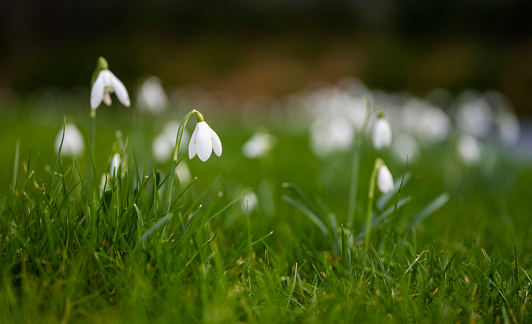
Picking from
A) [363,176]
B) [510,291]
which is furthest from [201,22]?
[510,291]

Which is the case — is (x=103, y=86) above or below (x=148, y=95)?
above

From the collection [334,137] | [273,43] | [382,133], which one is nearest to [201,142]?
[382,133]

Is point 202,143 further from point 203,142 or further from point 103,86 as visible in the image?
point 103,86

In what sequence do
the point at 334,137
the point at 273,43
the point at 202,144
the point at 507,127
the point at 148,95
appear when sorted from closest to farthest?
1. the point at 202,144
2. the point at 148,95
3. the point at 507,127
4. the point at 334,137
5. the point at 273,43

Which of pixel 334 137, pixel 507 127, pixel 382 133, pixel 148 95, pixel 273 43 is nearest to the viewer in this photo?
pixel 382 133

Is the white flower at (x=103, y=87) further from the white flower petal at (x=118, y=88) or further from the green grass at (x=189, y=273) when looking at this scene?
the green grass at (x=189, y=273)

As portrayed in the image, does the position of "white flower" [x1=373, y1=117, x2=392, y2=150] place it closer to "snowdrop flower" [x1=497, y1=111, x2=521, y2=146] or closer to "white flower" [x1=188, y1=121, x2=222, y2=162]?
"white flower" [x1=188, y1=121, x2=222, y2=162]

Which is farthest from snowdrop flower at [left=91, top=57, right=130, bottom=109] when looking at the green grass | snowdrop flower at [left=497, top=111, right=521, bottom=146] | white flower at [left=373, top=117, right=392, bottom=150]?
snowdrop flower at [left=497, top=111, right=521, bottom=146]

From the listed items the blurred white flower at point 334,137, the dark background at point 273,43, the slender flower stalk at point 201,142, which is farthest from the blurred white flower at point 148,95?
the dark background at point 273,43

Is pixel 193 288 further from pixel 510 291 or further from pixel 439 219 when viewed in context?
pixel 439 219
